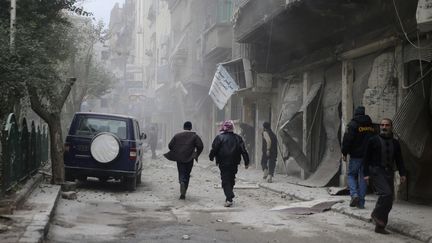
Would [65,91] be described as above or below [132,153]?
above

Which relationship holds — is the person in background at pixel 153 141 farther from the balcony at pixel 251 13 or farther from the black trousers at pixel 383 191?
the black trousers at pixel 383 191

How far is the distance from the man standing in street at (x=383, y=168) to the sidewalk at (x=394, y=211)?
0.39 m

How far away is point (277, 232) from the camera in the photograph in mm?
7770

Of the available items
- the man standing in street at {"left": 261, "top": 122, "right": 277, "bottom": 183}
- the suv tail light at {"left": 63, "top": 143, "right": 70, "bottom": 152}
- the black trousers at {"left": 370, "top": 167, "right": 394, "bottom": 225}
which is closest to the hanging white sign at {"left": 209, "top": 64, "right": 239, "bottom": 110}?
the man standing in street at {"left": 261, "top": 122, "right": 277, "bottom": 183}

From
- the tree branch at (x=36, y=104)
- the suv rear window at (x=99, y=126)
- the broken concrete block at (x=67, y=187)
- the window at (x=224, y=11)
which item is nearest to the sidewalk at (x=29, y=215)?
the broken concrete block at (x=67, y=187)

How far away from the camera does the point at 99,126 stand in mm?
13094

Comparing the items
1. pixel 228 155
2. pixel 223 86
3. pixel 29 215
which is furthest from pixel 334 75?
pixel 29 215

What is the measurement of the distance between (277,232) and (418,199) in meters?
4.00

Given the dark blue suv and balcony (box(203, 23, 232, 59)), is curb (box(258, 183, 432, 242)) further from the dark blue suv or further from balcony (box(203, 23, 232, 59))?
balcony (box(203, 23, 232, 59))

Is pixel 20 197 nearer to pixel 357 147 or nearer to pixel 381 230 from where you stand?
pixel 381 230

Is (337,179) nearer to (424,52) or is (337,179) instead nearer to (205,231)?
(424,52)

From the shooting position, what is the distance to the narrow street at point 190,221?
728cm

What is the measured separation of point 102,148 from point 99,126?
877 millimetres

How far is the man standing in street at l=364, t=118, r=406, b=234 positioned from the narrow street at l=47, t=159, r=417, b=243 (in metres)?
0.31
